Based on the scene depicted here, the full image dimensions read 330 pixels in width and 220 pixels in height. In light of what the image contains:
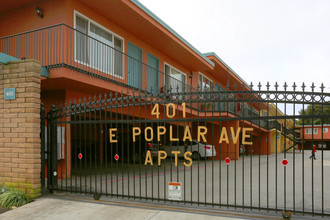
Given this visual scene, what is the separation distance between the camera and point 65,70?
779cm

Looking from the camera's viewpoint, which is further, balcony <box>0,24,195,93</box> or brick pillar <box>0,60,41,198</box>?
balcony <box>0,24,195,93</box>

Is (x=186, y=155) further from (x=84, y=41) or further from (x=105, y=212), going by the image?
(x=84, y=41)

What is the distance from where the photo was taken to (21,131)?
6051 millimetres

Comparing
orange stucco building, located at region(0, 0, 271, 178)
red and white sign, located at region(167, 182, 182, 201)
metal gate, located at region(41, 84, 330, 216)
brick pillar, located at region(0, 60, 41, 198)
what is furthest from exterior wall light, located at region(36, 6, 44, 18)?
red and white sign, located at region(167, 182, 182, 201)

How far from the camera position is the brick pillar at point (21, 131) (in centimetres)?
599

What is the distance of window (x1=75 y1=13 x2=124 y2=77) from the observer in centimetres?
936

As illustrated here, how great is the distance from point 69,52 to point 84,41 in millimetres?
904

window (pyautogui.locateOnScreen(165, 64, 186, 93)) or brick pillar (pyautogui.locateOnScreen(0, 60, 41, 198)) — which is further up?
window (pyautogui.locateOnScreen(165, 64, 186, 93))

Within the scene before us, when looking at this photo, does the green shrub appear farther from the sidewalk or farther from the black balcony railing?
the black balcony railing

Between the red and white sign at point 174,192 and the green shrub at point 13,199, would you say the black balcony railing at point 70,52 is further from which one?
the green shrub at point 13,199

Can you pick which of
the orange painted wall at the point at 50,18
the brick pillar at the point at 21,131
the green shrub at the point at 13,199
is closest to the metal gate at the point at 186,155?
the brick pillar at the point at 21,131

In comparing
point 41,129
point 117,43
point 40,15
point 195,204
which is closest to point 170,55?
point 117,43

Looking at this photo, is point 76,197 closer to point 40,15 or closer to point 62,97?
point 62,97

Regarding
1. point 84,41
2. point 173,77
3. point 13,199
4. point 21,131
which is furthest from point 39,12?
point 173,77
